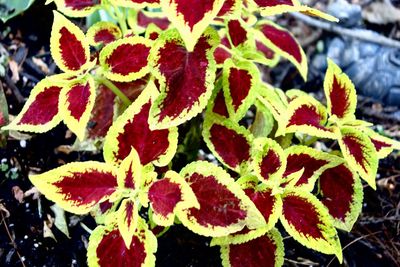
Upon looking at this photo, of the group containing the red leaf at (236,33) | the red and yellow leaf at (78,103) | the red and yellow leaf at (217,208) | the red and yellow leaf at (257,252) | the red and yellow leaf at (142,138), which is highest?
the red leaf at (236,33)

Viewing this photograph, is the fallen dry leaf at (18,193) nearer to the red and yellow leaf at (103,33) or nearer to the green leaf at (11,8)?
the red and yellow leaf at (103,33)

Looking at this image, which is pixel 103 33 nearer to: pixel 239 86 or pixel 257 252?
pixel 239 86

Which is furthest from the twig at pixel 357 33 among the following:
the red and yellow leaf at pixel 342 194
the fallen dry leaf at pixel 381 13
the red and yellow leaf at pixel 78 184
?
the red and yellow leaf at pixel 78 184

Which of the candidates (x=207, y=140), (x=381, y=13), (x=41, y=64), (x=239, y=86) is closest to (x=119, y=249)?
(x=207, y=140)

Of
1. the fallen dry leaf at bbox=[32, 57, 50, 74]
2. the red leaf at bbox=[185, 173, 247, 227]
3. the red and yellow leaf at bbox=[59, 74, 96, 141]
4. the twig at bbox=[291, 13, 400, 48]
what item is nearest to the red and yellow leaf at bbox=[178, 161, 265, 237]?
the red leaf at bbox=[185, 173, 247, 227]

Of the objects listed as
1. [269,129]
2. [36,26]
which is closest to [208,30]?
[269,129]

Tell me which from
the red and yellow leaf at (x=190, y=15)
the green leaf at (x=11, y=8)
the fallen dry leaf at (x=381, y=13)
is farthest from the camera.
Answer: the fallen dry leaf at (x=381, y=13)

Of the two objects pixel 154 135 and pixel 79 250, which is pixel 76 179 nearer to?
pixel 154 135
